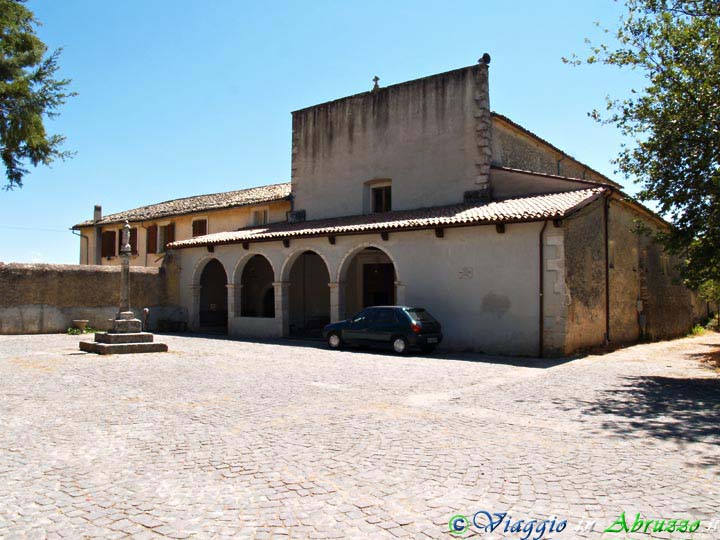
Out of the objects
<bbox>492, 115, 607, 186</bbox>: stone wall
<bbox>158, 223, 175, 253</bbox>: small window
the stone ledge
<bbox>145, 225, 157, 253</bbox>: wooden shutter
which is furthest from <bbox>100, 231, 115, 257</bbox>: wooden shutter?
<bbox>492, 115, 607, 186</bbox>: stone wall

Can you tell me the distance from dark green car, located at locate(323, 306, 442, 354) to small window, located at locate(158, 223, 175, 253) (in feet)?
52.1

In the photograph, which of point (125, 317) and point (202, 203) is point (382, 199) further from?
point (202, 203)

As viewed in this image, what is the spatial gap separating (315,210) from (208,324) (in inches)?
260

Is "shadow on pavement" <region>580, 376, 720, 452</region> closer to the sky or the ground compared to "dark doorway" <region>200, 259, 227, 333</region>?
closer to the ground

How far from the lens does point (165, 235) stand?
28.9 meters

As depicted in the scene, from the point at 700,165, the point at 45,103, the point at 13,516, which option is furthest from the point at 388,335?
Result: the point at 45,103

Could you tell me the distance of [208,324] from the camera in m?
23.8

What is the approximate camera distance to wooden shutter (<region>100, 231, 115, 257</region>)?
31.3m

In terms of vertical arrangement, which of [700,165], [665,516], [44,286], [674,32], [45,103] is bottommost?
[665,516]

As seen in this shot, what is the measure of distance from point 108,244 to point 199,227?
7.53 m

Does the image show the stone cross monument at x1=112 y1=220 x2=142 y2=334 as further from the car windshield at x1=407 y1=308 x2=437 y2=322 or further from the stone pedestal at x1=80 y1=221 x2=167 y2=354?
the car windshield at x1=407 y1=308 x2=437 y2=322

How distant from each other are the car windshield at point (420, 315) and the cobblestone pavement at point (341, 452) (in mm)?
3903

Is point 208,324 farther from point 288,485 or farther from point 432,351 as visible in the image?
point 288,485

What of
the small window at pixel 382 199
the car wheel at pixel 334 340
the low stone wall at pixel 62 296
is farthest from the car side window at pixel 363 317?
the low stone wall at pixel 62 296
